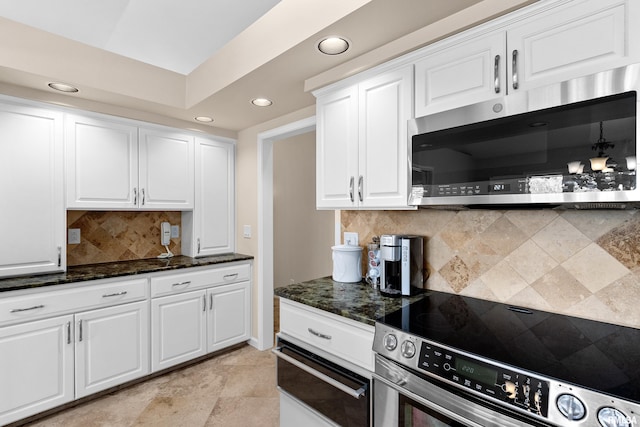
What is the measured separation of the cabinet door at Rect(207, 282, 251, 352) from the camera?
3000 millimetres

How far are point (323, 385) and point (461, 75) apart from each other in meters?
1.62

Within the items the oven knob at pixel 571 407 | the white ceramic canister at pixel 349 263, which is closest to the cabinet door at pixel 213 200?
the white ceramic canister at pixel 349 263

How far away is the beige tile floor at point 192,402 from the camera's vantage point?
7.08 ft

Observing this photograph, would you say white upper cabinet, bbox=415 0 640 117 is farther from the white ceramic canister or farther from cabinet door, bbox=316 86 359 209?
Result: the white ceramic canister

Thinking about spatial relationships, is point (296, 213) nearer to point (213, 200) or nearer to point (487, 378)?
point (213, 200)

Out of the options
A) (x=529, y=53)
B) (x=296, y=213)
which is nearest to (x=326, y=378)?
(x=529, y=53)

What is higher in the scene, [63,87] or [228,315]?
[63,87]

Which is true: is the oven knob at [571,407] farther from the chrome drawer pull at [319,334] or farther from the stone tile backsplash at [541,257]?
the chrome drawer pull at [319,334]

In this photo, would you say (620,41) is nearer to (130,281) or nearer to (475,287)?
Result: (475,287)

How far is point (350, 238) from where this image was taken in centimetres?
239

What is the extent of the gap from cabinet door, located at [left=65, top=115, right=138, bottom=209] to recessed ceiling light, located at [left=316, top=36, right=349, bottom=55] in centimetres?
191

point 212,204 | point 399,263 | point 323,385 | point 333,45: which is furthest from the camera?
point 212,204

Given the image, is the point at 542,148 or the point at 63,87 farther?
the point at 63,87

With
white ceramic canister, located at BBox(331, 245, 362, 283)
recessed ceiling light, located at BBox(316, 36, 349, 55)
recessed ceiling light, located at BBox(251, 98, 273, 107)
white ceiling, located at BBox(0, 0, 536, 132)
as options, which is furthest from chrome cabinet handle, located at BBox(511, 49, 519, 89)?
recessed ceiling light, located at BBox(251, 98, 273, 107)
